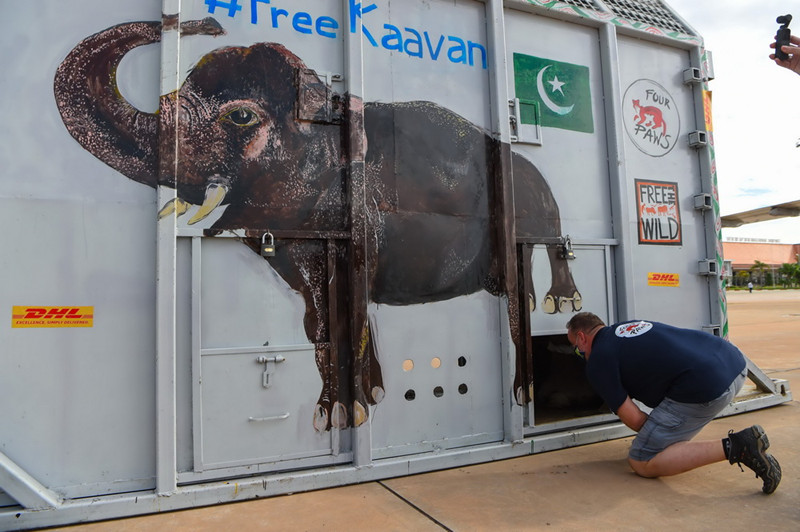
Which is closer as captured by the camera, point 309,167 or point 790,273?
point 309,167

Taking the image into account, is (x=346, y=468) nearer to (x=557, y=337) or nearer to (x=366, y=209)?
(x=366, y=209)

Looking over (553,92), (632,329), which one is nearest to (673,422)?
(632,329)

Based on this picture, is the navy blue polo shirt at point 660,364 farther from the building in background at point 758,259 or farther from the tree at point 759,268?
the tree at point 759,268

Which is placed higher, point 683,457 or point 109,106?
point 109,106

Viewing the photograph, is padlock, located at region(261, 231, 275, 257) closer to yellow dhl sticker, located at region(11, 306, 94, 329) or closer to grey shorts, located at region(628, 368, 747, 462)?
yellow dhl sticker, located at region(11, 306, 94, 329)

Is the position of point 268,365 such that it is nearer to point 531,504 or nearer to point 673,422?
point 531,504

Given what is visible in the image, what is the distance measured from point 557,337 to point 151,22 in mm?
3564

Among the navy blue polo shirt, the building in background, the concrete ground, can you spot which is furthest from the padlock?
the building in background

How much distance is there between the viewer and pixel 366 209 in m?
3.35

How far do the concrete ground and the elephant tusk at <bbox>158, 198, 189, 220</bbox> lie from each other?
1.56 meters

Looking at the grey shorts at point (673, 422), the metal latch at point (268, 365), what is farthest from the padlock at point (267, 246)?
the grey shorts at point (673, 422)

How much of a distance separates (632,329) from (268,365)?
7.11 feet

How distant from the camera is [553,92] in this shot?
4.06 metres

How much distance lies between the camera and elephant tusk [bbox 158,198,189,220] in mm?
2865
